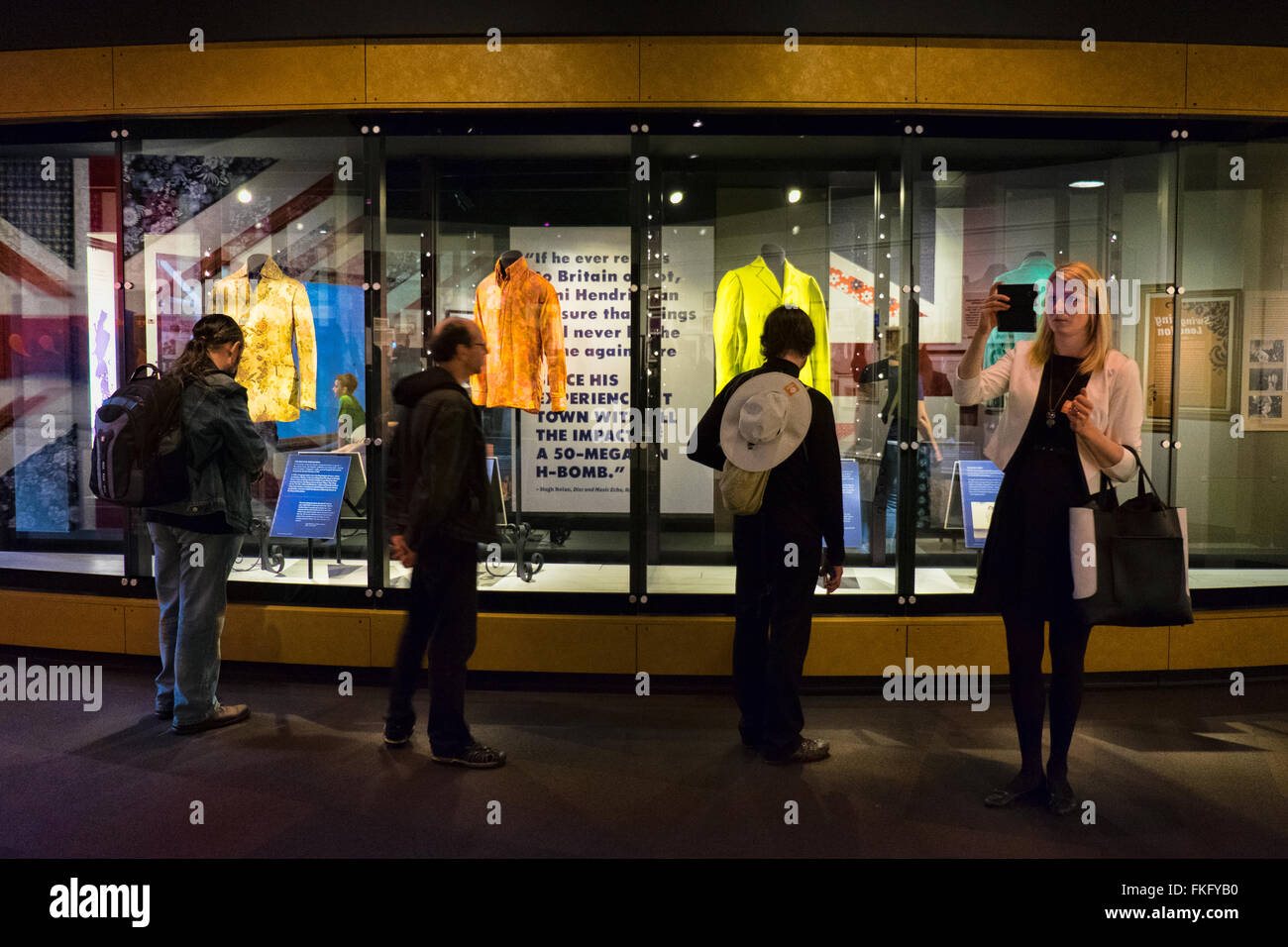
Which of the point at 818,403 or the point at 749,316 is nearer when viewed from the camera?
the point at 818,403

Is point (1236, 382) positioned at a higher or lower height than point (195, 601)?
higher

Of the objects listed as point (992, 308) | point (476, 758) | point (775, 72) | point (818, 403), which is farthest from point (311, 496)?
point (992, 308)

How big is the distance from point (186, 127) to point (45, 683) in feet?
10.0

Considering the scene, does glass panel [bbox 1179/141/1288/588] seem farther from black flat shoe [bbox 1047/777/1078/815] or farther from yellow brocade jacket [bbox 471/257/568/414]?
yellow brocade jacket [bbox 471/257/568/414]

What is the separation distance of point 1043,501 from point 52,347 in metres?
6.01

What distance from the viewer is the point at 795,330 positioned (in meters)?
3.41

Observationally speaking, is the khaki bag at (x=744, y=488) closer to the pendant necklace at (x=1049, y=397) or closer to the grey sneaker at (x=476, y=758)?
the pendant necklace at (x=1049, y=397)

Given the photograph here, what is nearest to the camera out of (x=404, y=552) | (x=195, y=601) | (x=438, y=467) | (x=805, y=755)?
(x=438, y=467)

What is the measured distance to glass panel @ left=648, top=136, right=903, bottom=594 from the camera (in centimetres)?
475

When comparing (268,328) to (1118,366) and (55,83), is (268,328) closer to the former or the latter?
(55,83)

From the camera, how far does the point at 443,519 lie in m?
3.25

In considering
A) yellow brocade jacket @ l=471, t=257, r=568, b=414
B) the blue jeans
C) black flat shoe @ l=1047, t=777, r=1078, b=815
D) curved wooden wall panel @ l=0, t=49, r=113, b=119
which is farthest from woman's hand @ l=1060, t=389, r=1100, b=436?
curved wooden wall panel @ l=0, t=49, r=113, b=119
